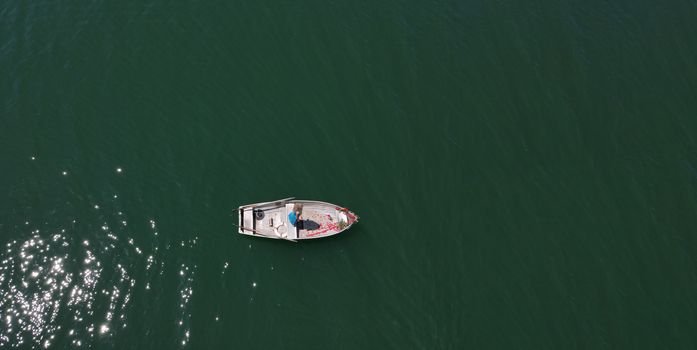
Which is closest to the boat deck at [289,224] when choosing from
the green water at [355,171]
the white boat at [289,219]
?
the white boat at [289,219]

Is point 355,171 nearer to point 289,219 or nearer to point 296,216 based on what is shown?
point 296,216

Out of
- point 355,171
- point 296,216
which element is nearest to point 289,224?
point 296,216

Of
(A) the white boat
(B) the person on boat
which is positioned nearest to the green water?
(A) the white boat

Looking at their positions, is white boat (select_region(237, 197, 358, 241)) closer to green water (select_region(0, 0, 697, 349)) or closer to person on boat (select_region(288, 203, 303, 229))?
person on boat (select_region(288, 203, 303, 229))

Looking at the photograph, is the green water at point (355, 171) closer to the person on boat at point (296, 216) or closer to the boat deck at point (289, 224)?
the boat deck at point (289, 224)

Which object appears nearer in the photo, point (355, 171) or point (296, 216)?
point (296, 216)
